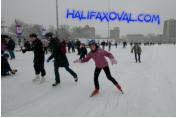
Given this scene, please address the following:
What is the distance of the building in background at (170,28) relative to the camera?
9631cm

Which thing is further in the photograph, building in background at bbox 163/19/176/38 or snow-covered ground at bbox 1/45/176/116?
building in background at bbox 163/19/176/38

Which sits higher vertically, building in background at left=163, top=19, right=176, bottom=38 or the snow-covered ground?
building in background at left=163, top=19, right=176, bottom=38

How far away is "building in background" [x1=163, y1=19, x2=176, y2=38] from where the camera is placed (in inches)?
3792

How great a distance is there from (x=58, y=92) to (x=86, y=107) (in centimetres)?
130

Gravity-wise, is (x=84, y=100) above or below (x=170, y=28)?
below

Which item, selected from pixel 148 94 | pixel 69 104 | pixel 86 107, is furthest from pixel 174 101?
pixel 69 104

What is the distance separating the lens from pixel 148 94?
4043 millimetres

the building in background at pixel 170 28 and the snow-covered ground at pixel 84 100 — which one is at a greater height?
the building in background at pixel 170 28

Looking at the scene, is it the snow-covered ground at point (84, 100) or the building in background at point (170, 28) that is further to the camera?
the building in background at point (170, 28)

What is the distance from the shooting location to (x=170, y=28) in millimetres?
98625

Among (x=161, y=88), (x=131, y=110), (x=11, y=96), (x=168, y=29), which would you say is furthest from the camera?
(x=168, y=29)

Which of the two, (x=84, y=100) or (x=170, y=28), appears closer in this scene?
(x=84, y=100)

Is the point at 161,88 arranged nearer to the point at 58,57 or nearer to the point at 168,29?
the point at 58,57

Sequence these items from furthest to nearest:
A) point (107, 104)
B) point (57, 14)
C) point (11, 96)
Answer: point (57, 14), point (11, 96), point (107, 104)
